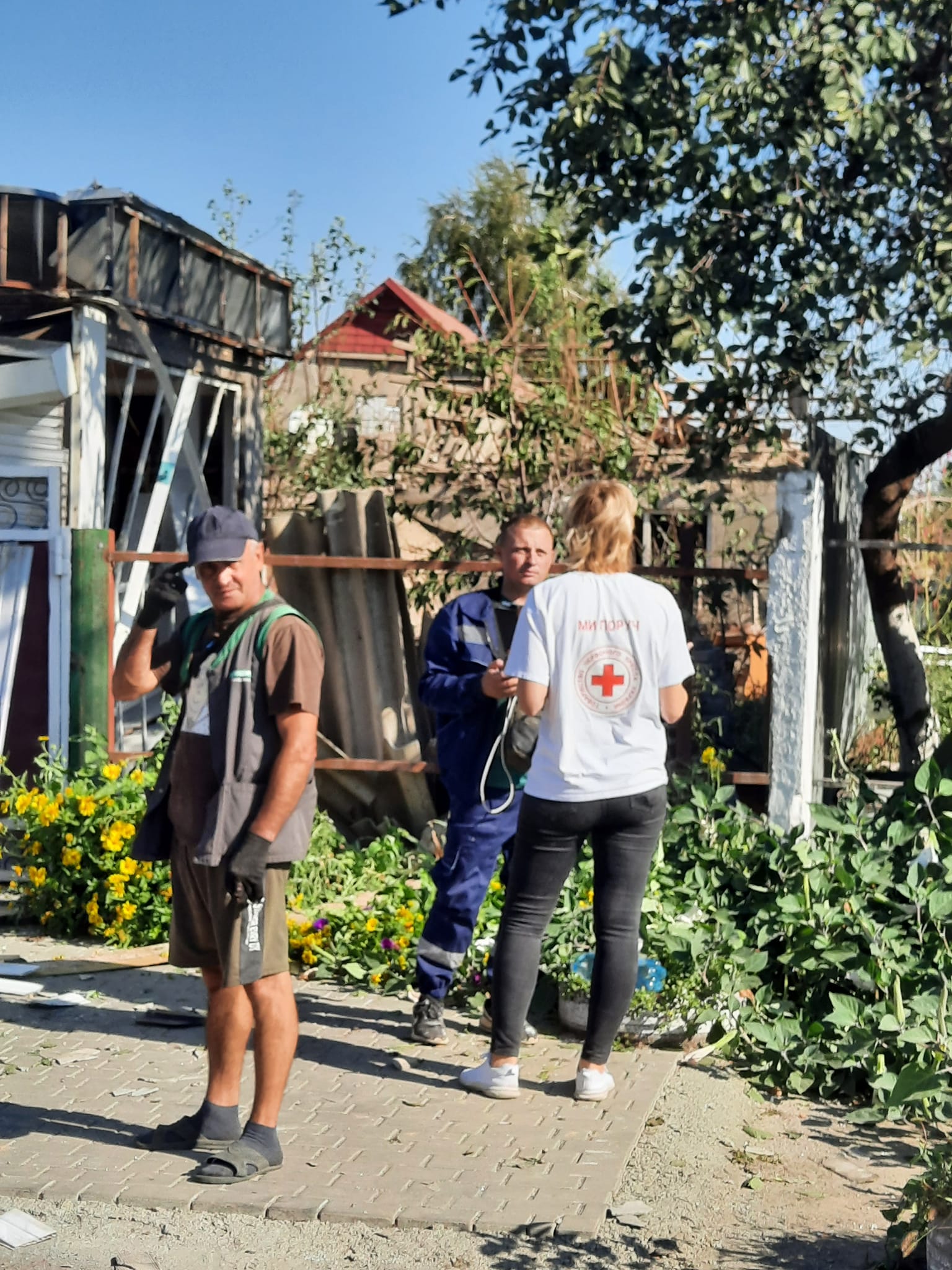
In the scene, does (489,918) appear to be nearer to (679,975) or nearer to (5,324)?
(679,975)

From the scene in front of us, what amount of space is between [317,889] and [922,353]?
357 cm

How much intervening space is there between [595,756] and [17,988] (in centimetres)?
275

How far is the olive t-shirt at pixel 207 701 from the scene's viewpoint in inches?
154

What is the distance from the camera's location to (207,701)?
4.03 meters

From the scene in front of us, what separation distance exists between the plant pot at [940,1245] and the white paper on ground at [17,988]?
3.73 metres

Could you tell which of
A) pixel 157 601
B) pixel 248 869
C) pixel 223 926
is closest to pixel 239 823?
pixel 248 869

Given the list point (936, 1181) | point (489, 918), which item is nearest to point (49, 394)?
point (489, 918)

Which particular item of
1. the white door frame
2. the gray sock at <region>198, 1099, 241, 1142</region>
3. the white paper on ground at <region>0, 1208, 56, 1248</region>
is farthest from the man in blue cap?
the white door frame

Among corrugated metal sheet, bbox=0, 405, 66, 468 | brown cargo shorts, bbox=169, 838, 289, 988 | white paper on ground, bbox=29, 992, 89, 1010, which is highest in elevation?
corrugated metal sheet, bbox=0, 405, 66, 468

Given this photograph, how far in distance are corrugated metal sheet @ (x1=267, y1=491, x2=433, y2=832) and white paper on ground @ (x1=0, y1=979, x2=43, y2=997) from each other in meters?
2.18

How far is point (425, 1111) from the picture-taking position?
177 inches

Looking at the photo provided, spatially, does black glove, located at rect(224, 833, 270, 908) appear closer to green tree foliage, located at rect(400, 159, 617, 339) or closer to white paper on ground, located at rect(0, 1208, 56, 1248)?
white paper on ground, located at rect(0, 1208, 56, 1248)

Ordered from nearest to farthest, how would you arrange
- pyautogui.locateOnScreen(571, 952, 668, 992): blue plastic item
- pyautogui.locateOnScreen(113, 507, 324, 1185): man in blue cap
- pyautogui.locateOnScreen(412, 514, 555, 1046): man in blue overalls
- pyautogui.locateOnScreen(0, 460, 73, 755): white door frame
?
pyautogui.locateOnScreen(113, 507, 324, 1185): man in blue cap, pyautogui.locateOnScreen(412, 514, 555, 1046): man in blue overalls, pyautogui.locateOnScreen(571, 952, 668, 992): blue plastic item, pyautogui.locateOnScreen(0, 460, 73, 755): white door frame

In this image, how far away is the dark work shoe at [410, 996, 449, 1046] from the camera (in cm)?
511
